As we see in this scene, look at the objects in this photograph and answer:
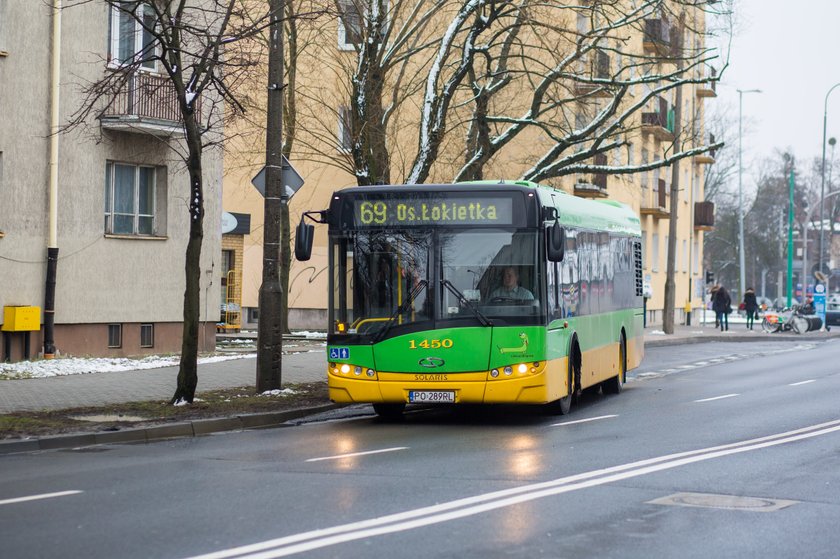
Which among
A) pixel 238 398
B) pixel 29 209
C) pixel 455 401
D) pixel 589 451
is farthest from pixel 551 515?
pixel 29 209

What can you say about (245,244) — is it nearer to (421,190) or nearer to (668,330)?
(668,330)

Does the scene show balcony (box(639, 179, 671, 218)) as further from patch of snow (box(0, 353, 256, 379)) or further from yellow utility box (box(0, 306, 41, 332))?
yellow utility box (box(0, 306, 41, 332))

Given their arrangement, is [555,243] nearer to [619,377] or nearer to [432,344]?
[432,344]

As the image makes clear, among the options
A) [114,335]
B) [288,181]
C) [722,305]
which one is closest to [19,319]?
[114,335]

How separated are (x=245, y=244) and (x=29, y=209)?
26489 millimetres

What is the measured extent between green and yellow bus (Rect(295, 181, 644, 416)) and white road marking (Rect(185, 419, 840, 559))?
3142mm

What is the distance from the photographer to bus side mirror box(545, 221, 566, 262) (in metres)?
15.9

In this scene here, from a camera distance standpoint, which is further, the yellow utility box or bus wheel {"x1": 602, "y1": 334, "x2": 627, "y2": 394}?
the yellow utility box

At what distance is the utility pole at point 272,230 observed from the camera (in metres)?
18.6

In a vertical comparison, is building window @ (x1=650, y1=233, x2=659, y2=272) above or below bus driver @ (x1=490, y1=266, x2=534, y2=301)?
above

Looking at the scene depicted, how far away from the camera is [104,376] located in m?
21.5

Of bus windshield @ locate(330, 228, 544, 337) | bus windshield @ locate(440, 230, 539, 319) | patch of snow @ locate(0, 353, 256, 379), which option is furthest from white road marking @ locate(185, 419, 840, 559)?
patch of snow @ locate(0, 353, 256, 379)

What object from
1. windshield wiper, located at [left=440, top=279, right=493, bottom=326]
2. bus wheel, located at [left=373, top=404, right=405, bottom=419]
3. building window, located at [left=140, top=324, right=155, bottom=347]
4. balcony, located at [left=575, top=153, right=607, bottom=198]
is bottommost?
bus wheel, located at [left=373, top=404, right=405, bottom=419]

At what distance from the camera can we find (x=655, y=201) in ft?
196
